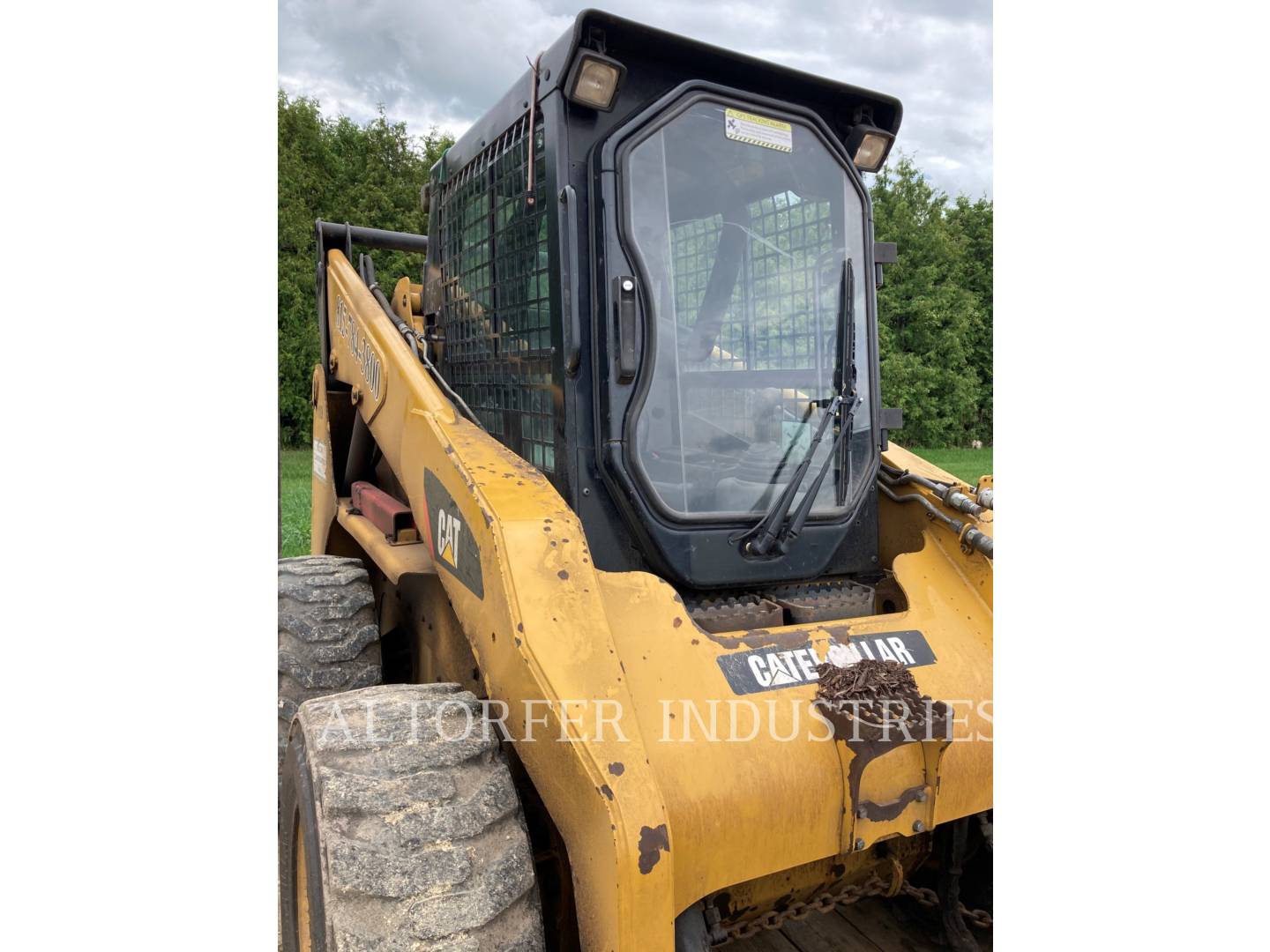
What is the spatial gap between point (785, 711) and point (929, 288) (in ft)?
59.9

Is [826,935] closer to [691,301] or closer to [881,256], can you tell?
[691,301]

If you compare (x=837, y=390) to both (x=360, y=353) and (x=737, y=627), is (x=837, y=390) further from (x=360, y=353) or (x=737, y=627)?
(x=360, y=353)

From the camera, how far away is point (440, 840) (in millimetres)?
1586

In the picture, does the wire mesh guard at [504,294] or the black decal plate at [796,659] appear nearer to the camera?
the black decal plate at [796,659]

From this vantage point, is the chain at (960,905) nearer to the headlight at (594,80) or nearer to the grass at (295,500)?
the headlight at (594,80)

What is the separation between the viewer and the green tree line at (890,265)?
44.3 ft

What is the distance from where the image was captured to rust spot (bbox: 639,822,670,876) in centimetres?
157

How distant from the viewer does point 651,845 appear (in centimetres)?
158

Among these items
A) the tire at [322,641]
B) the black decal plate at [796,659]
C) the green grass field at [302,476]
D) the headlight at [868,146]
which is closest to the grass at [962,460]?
the green grass field at [302,476]

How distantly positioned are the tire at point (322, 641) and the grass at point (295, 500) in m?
2.54

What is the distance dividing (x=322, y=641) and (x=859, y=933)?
187 centimetres

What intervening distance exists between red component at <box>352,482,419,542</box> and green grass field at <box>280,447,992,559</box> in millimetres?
3194

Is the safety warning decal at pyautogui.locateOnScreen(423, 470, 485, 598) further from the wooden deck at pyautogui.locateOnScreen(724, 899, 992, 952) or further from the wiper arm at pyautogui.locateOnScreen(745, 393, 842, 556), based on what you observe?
the wooden deck at pyautogui.locateOnScreen(724, 899, 992, 952)

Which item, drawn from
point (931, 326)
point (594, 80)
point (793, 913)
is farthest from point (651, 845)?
point (931, 326)
